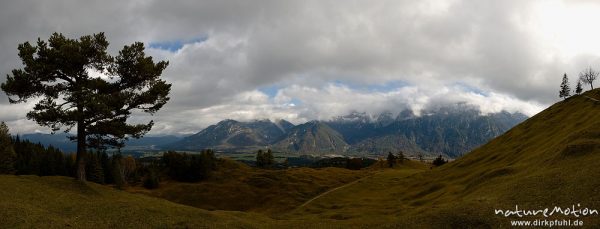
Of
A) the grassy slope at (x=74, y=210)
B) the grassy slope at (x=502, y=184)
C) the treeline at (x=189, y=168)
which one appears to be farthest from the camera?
the treeline at (x=189, y=168)

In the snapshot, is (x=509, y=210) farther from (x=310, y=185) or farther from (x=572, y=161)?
(x=310, y=185)

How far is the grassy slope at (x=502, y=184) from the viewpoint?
126 ft

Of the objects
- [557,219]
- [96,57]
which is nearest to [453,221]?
[557,219]

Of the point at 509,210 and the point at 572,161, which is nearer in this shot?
the point at 509,210

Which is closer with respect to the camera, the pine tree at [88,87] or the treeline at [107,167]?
the pine tree at [88,87]

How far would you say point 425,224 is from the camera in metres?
37.9

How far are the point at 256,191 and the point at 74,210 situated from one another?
89396 millimetres

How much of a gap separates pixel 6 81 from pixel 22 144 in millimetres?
161739

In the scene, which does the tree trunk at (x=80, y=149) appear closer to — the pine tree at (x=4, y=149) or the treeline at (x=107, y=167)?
the pine tree at (x=4, y=149)

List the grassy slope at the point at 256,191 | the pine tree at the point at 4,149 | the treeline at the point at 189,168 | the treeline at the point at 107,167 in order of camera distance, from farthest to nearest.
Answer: the treeline at the point at 189,168
the treeline at the point at 107,167
the grassy slope at the point at 256,191
the pine tree at the point at 4,149

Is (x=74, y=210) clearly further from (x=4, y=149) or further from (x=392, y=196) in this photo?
(x=4, y=149)

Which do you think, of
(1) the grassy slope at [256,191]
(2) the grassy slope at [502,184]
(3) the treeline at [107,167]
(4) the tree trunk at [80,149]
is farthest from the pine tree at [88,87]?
(3) the treeline at [107,167]

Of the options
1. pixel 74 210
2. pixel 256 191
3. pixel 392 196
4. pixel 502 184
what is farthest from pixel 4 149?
pixel 502 184

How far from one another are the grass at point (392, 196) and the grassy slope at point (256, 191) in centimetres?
38
